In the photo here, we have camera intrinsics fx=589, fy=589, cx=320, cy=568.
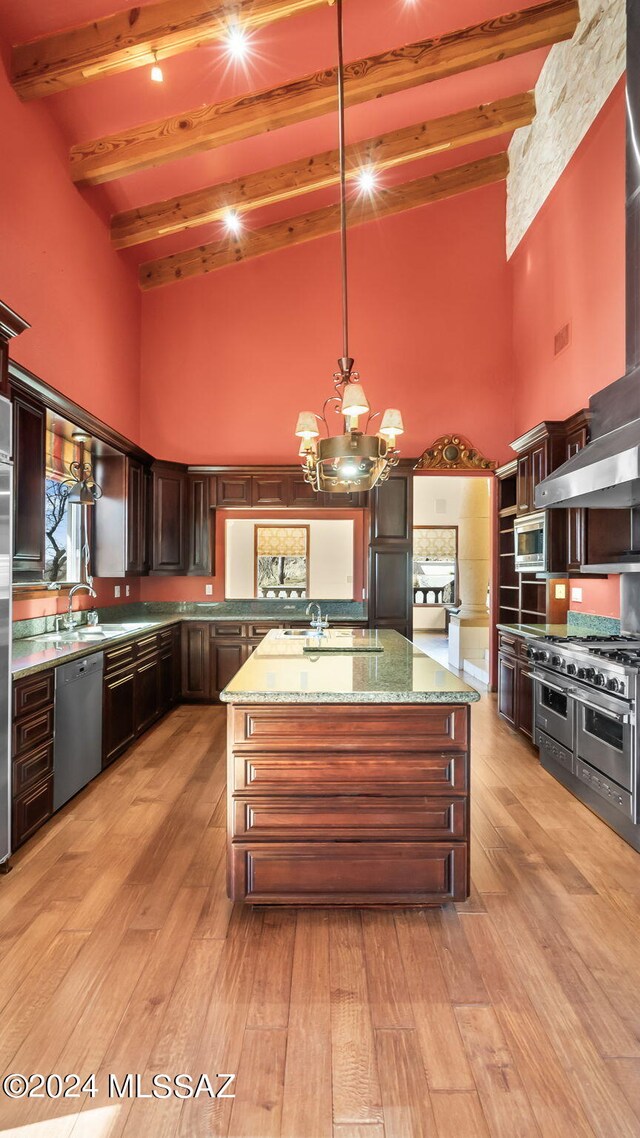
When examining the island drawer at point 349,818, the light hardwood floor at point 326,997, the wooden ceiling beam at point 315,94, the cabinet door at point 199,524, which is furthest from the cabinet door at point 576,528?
the cabinet door at point 199,524

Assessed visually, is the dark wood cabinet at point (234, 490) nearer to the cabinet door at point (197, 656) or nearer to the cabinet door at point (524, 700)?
the cabinet door at point (197, 656)

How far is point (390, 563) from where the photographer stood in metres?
6.15

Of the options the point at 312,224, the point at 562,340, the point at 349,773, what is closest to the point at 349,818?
the point at 349,773

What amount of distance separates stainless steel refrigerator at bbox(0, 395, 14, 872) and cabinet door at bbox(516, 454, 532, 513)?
4.06m

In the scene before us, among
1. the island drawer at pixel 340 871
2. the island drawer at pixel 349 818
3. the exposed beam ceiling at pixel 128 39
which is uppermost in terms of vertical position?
the exposed beam ceiling at pixel 128 39

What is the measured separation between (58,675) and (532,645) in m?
3.18

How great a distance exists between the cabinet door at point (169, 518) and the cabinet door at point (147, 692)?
1186mm

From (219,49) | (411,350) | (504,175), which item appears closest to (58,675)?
(219,49)

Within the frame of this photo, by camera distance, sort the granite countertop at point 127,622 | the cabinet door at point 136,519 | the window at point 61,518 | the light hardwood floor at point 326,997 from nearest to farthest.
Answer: the light hardwood floor at point 326,997, the granite countertop at point 127,622, the window at point 61,518, the cabinet door at point 136,519

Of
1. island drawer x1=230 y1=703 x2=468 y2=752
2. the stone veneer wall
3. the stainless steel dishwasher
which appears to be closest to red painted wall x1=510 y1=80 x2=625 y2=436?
the stone veneer wall

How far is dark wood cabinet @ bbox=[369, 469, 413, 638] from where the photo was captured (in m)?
6.12

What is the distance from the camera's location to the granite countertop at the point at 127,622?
3.34 metres

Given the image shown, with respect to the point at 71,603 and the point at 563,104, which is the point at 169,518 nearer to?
the point at 71,603

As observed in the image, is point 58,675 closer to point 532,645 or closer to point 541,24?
point 532,645
